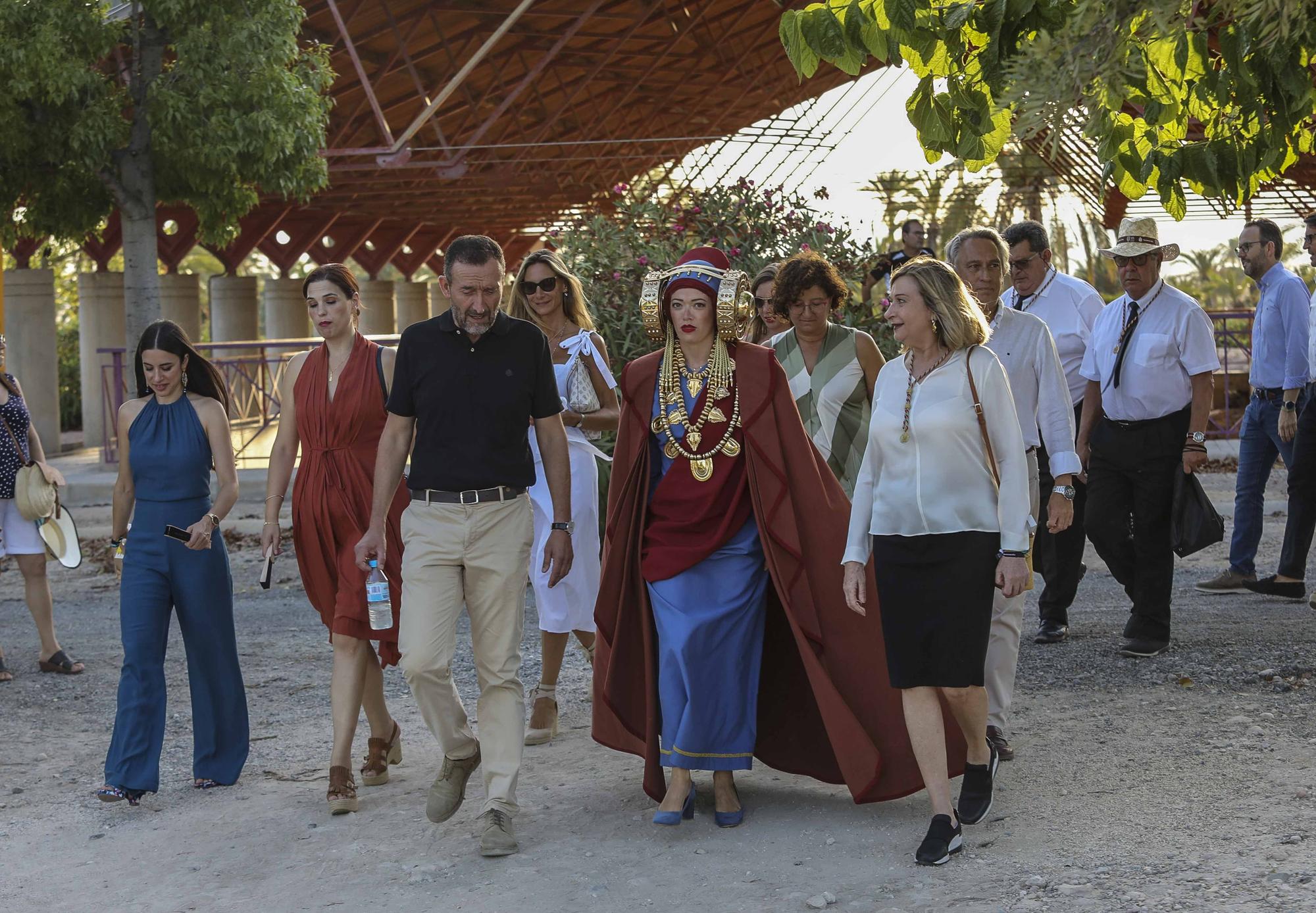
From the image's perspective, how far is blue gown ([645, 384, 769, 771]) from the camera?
484cm

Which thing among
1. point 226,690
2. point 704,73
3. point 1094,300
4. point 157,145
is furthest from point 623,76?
point 226,690

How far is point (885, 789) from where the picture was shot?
4793 millimetres

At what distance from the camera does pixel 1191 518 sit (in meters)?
6.93

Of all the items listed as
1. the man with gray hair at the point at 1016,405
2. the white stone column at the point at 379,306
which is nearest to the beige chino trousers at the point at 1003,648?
the man with gray hair at the point at 1016,405

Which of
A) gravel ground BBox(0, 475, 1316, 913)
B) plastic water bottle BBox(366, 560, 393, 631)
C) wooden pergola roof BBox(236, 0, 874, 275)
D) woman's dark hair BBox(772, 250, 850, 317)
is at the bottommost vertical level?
gravel ground BBox(0, 475, 1316, 913)

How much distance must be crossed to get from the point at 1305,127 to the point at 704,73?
27.6m

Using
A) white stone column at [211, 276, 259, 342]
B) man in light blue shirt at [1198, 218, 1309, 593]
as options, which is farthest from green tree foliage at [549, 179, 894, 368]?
white stone column at [211, 276, 259, 342]

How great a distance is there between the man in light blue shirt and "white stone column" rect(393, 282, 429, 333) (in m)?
32.8

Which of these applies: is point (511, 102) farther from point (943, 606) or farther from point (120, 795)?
point (943, 606)

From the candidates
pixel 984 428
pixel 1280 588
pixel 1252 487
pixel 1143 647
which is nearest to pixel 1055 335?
pixel 1143 647

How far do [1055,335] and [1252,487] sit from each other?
218 centimetres

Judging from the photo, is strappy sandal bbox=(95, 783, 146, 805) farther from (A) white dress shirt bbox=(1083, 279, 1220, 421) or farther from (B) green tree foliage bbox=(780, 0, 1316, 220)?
(A) white dress shirt bbox=(1083, 279, 1220, 421)

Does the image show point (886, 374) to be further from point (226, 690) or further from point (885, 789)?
point (226, 690)

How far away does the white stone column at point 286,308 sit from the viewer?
2994 cm
